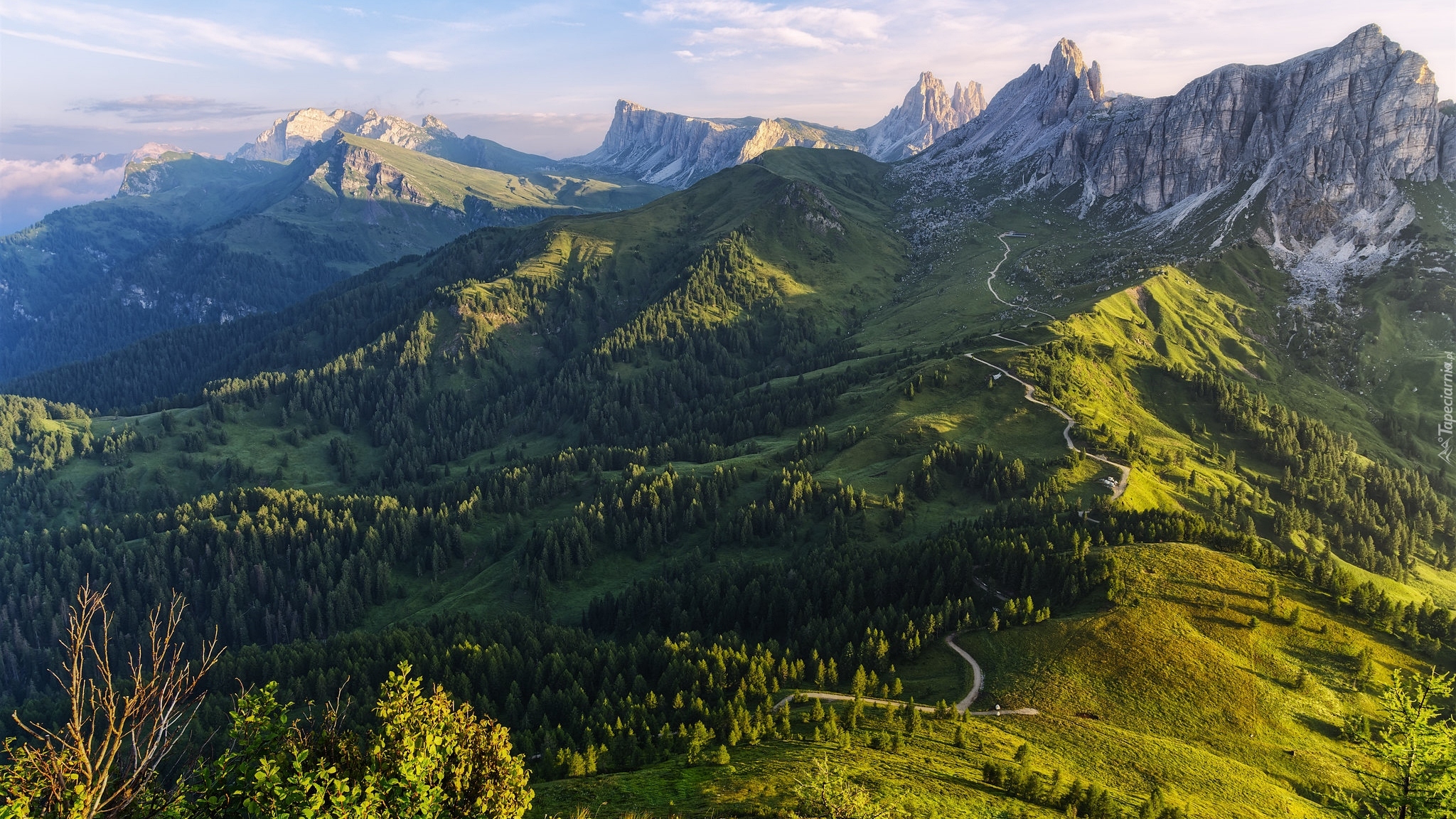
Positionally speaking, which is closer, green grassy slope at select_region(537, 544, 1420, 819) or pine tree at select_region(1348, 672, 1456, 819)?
pine tree at select_region(1348, 672, 1456, 819)

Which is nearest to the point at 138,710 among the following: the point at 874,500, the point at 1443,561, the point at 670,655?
the point at 670,655

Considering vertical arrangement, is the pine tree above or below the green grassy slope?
above

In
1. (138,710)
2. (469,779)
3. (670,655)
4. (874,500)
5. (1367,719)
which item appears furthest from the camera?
(874,500)

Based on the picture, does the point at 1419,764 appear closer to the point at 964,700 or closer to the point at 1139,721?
the point at 1139,721

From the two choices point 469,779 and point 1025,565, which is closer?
point 469,779

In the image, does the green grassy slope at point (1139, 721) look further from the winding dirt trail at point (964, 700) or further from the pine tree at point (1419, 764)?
the pine tree at point (1419, 764)

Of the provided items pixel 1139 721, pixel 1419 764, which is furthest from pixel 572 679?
pixel 1419 764

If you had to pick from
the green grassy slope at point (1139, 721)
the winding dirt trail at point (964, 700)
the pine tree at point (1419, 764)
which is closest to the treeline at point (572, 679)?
the winding dirt trail at point (964, 700)

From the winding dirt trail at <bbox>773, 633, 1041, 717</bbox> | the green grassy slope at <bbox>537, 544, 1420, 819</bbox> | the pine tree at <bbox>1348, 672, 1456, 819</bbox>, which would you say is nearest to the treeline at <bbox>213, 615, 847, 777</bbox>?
the winding dirt trail at <bbox>773, 633, 1041, 717</bbox>

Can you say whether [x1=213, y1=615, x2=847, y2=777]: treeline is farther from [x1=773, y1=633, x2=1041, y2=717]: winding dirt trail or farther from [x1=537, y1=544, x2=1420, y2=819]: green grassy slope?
[x1=537, y1=544, x2=1420, y2=819]: green grassy slope

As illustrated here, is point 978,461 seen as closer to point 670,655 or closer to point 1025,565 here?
point 1025,565
